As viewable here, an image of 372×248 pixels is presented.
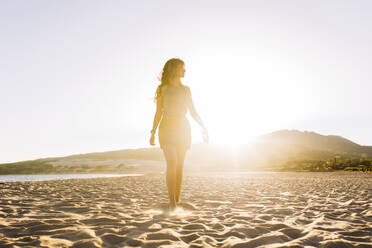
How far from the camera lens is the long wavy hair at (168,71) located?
496 cm

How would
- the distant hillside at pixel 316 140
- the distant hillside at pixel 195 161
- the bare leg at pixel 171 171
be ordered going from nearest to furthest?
the bare leg at pixel 171 171 < the distant hillside at pixel 195 161 < the distant hillside at pixel 316 140

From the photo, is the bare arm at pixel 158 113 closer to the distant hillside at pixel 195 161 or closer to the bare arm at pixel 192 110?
the bare arm at pixel 192 110

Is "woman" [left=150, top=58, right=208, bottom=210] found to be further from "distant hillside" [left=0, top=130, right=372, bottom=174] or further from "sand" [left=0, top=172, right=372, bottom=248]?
"distant hillside" [left=0, top=130, right=372, bottom=174]

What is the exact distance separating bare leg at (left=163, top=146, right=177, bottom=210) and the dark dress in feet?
0.42

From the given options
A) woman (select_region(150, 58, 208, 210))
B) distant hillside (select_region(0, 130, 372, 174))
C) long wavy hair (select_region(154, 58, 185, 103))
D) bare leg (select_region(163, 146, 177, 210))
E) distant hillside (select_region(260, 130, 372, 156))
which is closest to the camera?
bare leg (select_region(163, 146, 177, 210))

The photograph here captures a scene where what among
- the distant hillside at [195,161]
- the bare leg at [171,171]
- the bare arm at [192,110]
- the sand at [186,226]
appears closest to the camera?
the sand at [186,226]

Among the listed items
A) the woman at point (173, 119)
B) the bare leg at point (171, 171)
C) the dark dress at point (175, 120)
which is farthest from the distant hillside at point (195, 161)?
the bare leg at point (171, 171)

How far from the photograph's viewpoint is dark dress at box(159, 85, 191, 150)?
468cm

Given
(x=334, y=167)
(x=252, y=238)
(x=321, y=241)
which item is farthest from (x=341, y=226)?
(x=334, y=167)

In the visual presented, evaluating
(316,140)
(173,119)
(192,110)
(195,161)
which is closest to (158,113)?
(173,119)

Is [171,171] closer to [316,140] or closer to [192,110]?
[192,110]

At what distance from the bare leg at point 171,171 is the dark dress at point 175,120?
0.42 ft

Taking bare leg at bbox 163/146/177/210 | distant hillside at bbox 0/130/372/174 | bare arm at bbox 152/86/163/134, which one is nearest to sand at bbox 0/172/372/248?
bare leg at bbox 163/146/177/210

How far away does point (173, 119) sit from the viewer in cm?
478
